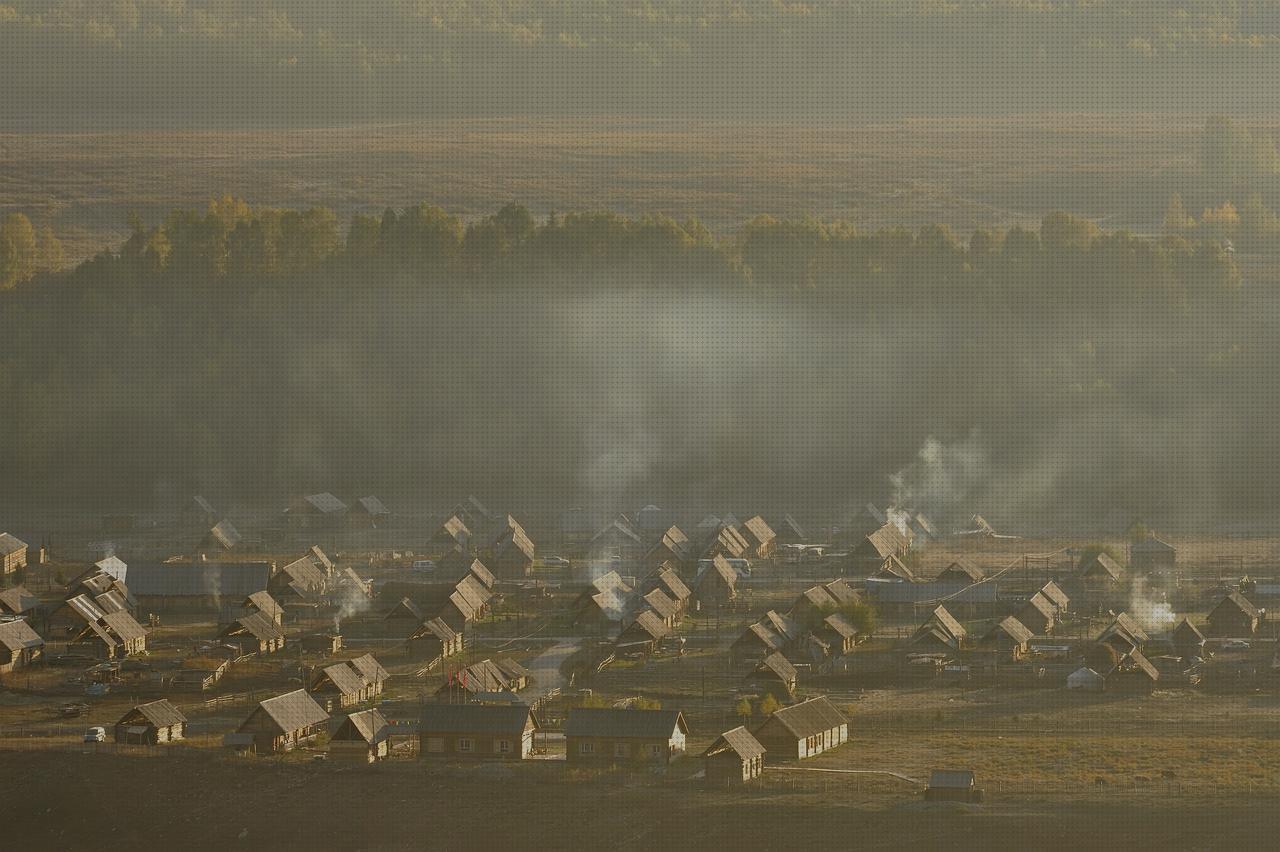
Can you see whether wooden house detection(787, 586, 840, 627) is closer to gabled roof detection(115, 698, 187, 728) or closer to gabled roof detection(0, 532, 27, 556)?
gabled roof detection(115, 698, 187, 728)

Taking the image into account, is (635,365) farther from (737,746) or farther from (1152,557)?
(737,746)

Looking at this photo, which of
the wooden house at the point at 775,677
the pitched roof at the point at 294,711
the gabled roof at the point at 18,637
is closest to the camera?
the pitched roof at the point at 294,711

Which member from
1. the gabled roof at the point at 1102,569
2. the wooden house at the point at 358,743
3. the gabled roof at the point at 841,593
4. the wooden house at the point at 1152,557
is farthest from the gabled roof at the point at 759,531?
the wooden house at the point at 358,743

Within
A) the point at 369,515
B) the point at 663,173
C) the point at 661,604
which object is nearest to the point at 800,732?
the point at 661,604

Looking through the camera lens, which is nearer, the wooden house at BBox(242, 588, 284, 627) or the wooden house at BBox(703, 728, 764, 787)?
the wooden house at BBox(703, 728, 764, 787)

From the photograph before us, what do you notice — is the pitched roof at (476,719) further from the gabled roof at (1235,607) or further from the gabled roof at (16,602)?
the gabled roof at (1235,607)

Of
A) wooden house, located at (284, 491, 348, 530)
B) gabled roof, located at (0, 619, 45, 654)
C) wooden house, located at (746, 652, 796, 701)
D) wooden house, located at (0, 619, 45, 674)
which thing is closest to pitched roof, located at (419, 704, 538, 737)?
wooden house, located at (746, 652, 796, 701)
